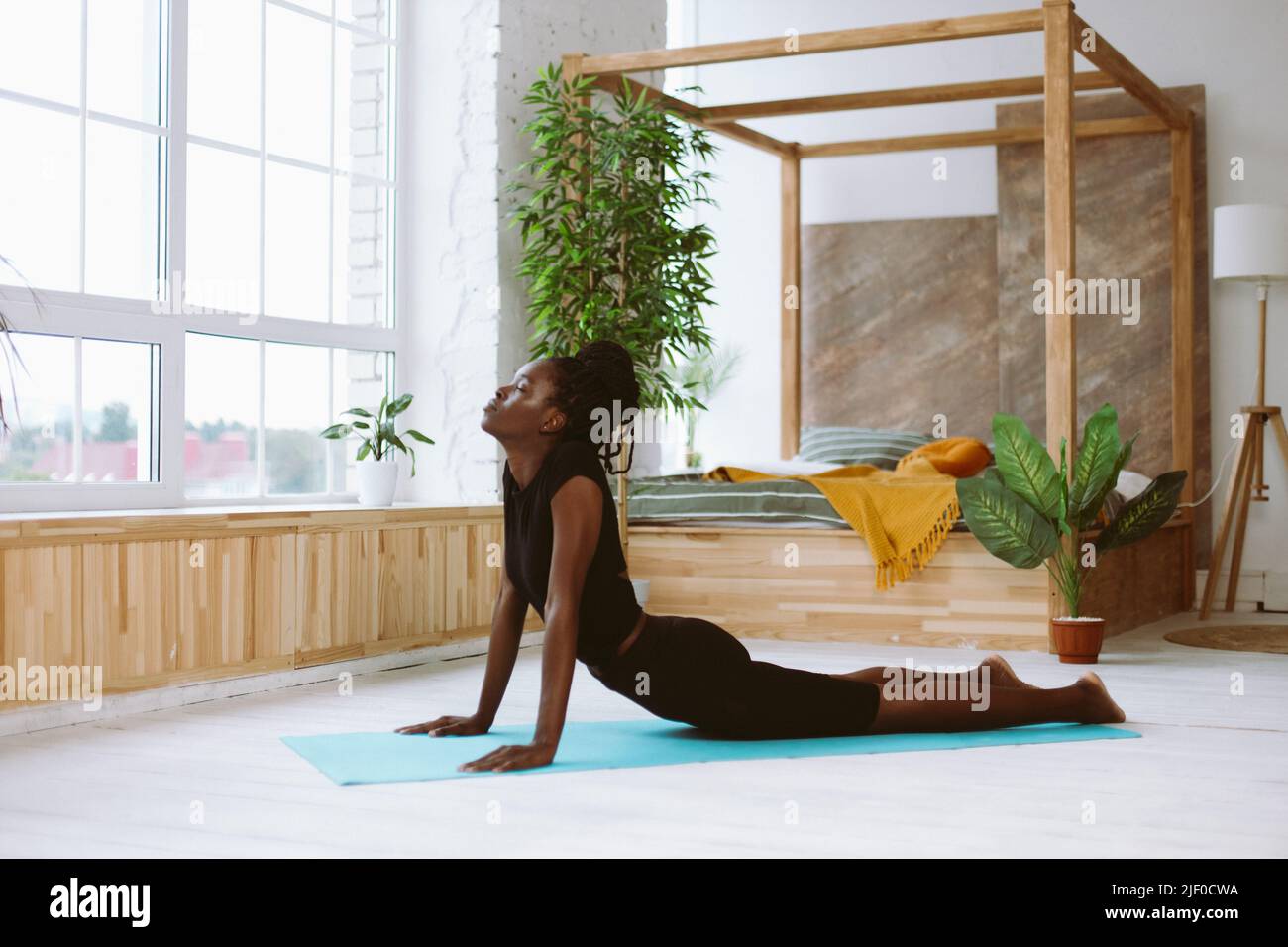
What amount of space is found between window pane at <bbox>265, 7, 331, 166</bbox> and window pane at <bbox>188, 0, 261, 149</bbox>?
0.29 ft

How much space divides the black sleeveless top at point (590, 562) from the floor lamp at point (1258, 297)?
426cm

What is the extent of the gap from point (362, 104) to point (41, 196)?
1.71 m

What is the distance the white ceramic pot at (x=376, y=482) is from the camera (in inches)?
203

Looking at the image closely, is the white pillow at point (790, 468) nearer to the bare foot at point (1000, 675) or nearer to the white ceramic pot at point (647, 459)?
the white ceramic pot at point (647, 459)

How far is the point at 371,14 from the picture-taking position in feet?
18.7

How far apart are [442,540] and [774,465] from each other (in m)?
1.80

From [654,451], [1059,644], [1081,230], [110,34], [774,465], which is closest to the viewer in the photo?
[110,34]

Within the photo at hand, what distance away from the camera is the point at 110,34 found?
448 cm

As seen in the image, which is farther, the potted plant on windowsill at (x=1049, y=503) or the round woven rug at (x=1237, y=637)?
the round woven rug at (x=1237, y=637)

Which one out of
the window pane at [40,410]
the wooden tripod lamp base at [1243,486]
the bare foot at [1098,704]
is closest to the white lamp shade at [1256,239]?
the wooden tripod lamp base at [1243,486]

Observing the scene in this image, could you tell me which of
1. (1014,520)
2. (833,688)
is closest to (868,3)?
(1014,520)

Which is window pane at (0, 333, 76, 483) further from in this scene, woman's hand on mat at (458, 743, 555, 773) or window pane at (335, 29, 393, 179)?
woman's hand on mat at (458, 743, 555, 773)

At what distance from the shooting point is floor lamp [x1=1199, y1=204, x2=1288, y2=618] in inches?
258

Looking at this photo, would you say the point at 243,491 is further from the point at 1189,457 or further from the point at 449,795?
the point at 1189,457
